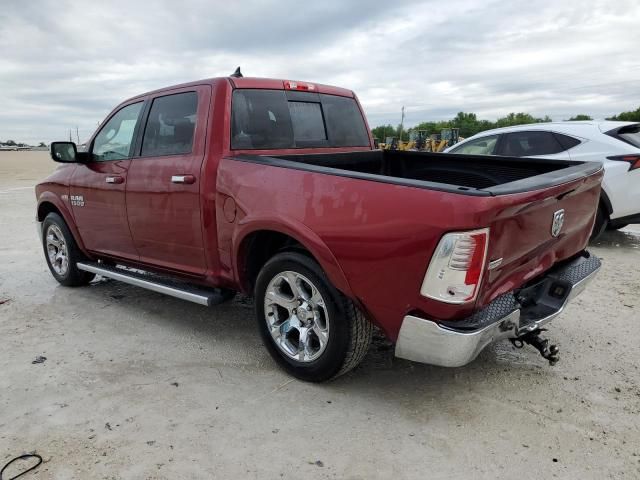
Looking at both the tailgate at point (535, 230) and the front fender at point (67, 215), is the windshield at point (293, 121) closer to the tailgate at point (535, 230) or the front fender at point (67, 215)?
the tailgate at point (535, 230)

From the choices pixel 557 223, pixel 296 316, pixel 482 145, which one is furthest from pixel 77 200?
pixel 482 145

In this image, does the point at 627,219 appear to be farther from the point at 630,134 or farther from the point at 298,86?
the point at 298,86

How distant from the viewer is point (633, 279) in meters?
5.31

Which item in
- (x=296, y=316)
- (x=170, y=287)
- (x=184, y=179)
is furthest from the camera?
(x=170, y=287)

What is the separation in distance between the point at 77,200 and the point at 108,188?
642 mm

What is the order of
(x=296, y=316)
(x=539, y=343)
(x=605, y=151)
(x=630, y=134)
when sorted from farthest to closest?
(x=630, y=134) < (x=605, y=151) < (x=296, y=316) < (x=539, y=343)

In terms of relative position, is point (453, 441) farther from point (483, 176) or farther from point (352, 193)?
point (483, 176)

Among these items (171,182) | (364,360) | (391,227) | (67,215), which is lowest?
(364,360)

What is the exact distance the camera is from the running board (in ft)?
12.2

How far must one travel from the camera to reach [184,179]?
147 inches

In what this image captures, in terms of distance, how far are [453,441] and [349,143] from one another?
109 inches

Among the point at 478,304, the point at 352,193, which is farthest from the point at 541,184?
the point at 352,193

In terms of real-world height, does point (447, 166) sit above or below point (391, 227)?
above

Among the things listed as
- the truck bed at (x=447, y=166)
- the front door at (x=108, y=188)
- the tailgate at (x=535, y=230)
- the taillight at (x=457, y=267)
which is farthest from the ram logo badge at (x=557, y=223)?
the front door at (x=108, y=188)
